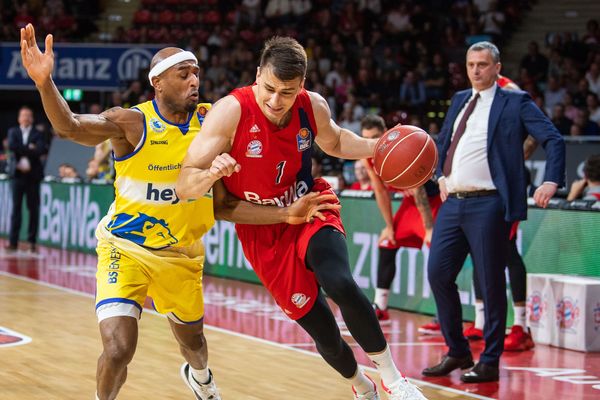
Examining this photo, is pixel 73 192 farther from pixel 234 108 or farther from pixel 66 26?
pixel 234 108

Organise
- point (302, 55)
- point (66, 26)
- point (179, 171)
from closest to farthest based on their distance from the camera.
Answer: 1. point (302, 55)
2. point (179, 171)
3. point (66, 26)

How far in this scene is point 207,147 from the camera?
196 inches

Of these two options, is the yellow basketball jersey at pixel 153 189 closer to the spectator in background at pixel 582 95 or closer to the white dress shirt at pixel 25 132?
the white dress shirt at pixel 25 132

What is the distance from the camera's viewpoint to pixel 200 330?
5.57m

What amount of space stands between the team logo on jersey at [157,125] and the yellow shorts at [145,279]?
1.88 ft

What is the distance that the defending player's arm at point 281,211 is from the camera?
5.09 meters

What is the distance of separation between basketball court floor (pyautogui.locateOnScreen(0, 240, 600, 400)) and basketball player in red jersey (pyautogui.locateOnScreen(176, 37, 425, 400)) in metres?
1.25

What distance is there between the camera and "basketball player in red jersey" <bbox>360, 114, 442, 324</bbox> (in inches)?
333

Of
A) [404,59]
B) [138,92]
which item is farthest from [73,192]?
[404,59]

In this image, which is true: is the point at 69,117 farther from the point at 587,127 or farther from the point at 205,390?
the point at 587,127

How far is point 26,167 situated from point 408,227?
25.0 feet

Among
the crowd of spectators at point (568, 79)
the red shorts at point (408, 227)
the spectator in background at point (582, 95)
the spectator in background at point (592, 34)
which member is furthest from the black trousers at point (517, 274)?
the spectator in background at point (592, 34)

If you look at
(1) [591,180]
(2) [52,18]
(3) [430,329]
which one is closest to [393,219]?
(3) [430,329]

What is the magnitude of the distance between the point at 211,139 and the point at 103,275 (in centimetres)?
86
